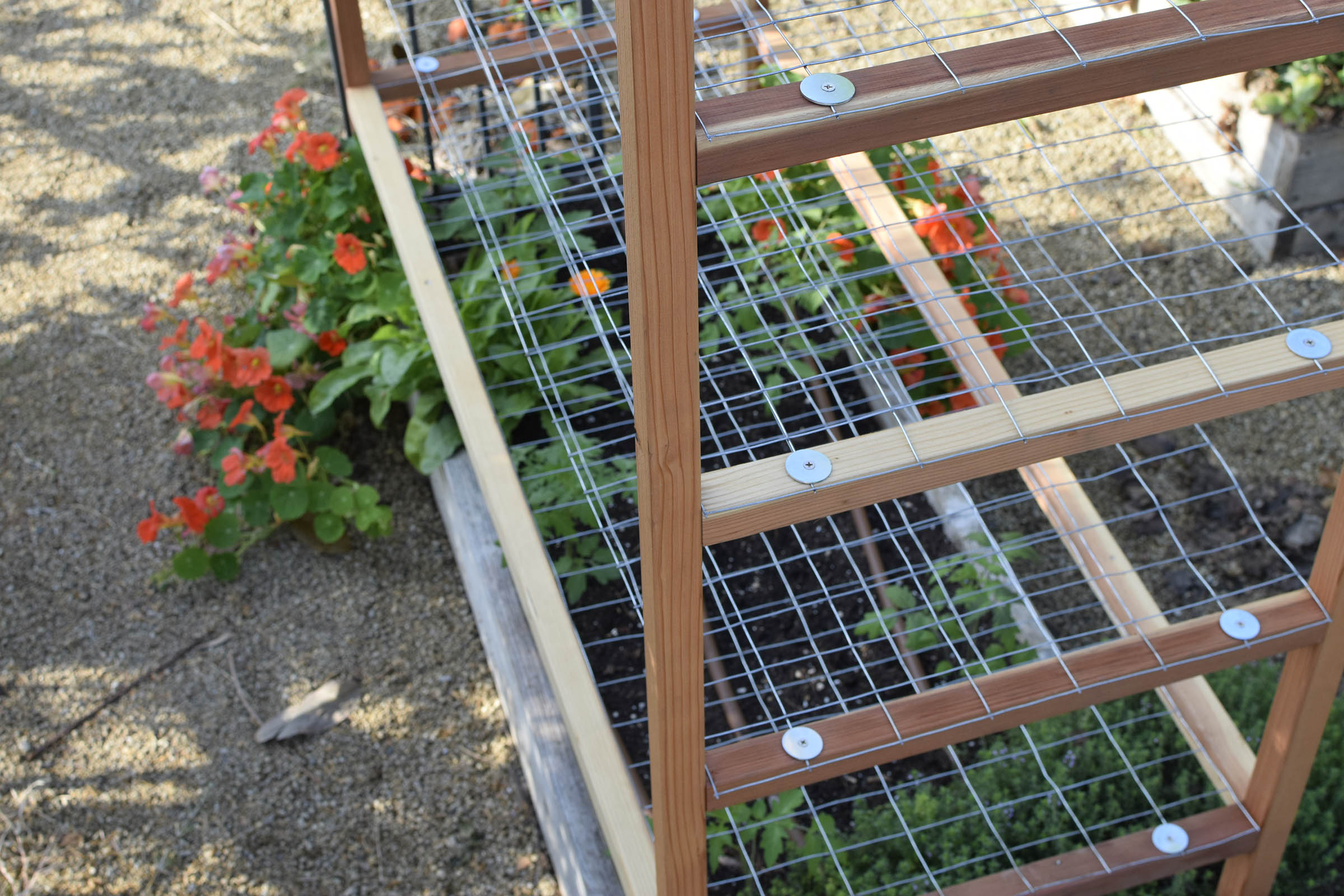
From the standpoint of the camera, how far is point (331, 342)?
3084 millimetres

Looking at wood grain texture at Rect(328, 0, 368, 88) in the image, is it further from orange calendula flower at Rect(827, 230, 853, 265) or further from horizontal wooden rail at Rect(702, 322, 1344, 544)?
horizontal wooden rail at Rect(702, 322, 1344, 544)

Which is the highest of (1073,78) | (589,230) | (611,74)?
(1073,78)

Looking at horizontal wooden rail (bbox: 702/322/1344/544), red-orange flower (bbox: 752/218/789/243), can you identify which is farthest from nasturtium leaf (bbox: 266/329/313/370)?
horizontal wooden rail (bbox: 702/322/1344/544)

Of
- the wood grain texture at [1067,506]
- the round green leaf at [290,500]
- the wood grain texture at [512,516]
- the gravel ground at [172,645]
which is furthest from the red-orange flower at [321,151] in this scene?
the wood grain texture at [1067,506]

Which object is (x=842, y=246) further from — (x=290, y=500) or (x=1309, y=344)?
(x=1309, y=344)

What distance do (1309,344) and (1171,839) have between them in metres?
0.95

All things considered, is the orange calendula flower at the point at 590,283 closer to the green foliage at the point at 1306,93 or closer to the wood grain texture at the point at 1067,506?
the wood grain texture at the point at 1067,506

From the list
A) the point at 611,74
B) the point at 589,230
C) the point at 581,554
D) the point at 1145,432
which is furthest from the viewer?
the point at 611,74

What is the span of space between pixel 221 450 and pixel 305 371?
291mm

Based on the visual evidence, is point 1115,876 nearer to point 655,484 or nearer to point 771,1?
point 655,484

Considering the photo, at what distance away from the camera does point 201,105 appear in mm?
4246

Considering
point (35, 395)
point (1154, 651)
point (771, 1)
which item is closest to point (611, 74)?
point (771, 1)

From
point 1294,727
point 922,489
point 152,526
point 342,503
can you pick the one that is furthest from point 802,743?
point 152,526

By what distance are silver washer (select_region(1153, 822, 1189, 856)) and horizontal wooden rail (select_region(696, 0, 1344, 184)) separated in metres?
1.33
